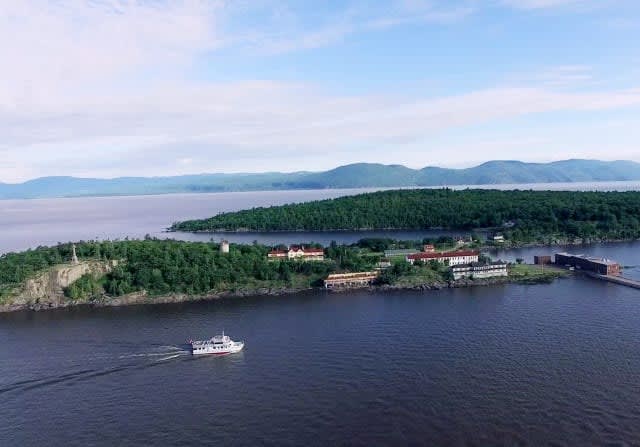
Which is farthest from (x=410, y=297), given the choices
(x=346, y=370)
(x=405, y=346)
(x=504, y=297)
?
(x=346, y=370)

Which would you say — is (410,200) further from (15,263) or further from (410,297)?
(15,263)

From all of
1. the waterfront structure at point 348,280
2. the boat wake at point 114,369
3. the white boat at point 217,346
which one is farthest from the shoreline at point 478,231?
the boat wake at point 114,369

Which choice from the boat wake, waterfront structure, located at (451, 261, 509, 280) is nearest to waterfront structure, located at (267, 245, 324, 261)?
waterfront structure, located at (451, 261, 509, 280)

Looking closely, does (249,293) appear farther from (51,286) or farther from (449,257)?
(449,257)

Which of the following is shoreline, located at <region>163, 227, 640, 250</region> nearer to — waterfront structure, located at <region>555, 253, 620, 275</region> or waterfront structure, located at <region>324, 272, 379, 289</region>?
waterfront structure, located at <region>555, 253, 620, 275</region>

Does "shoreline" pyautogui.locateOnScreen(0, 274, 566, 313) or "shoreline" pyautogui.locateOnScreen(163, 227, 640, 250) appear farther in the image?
"shoreline" pyautogui.locateOnScreen(163, 227, 640, 250)

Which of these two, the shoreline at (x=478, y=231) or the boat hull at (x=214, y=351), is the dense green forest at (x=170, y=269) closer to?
the boat hull at (x=214, y=351)
